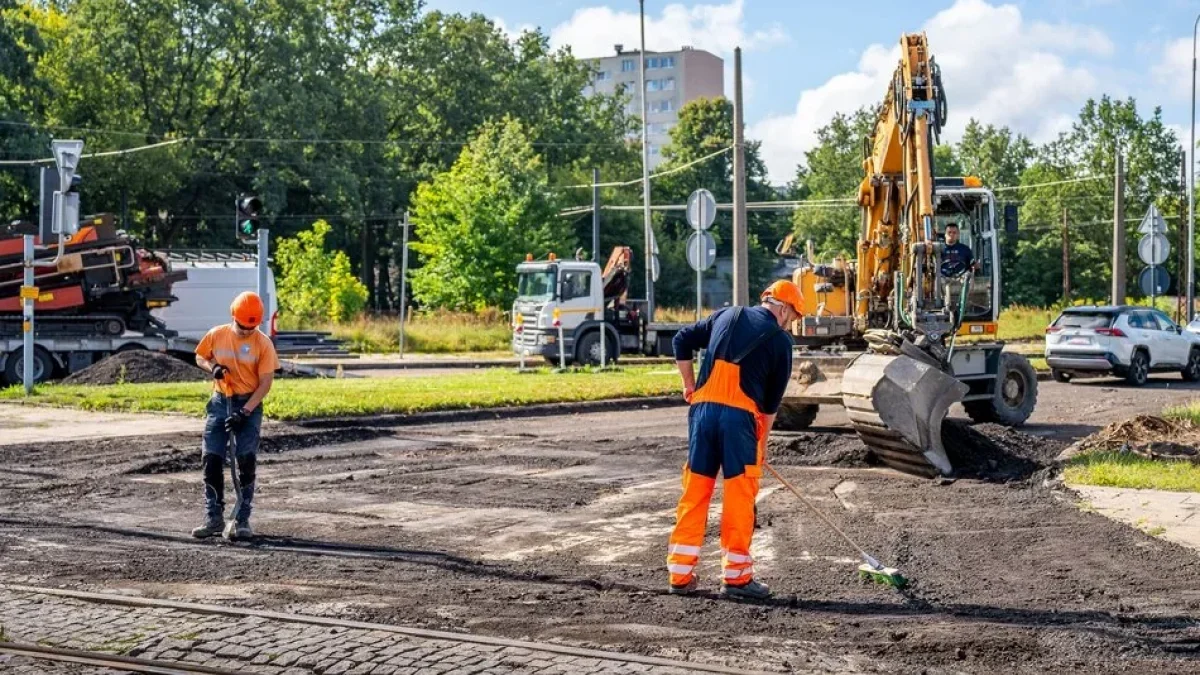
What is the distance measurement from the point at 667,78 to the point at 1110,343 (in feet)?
345

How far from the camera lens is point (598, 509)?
12.1 metres

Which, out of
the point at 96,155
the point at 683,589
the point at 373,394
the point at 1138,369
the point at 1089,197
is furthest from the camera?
the point at 1089,197

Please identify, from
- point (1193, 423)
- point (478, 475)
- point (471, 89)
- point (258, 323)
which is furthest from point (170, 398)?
point (471, 89)

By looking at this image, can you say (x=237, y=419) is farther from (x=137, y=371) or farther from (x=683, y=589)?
(x=137, y=371)

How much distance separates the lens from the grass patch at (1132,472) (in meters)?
12.7

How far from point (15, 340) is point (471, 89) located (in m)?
49.1

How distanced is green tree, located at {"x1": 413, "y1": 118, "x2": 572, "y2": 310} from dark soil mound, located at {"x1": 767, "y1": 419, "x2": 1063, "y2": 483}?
1439 inches

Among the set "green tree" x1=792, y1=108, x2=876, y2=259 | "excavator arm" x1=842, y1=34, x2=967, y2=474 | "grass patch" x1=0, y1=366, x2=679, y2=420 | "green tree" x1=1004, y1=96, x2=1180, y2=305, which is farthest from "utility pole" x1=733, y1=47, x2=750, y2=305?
"green tree" x1=792, y1=108, x2=876, y2=259

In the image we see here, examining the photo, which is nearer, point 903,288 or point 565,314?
point 903,288

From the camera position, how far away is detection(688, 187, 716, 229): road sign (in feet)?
89.9

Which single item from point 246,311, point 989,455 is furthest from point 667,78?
point 246,311

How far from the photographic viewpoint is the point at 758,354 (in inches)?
353

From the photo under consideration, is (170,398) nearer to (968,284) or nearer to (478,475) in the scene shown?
(478,475)

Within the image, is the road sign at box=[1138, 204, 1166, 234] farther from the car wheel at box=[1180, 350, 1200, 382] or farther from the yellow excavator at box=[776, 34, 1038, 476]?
the yellow excavator at box=[776, 34, 1038, 476]
